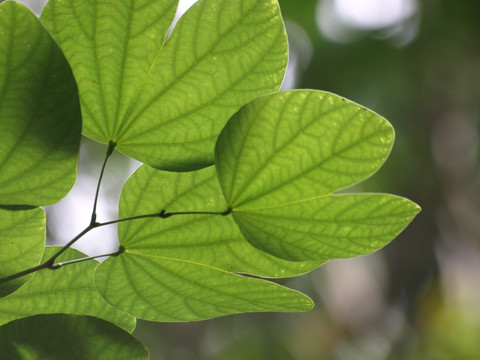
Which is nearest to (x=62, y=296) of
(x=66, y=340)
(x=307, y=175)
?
(x=66, y=340)

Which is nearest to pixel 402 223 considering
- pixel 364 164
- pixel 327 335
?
pixel 364 164

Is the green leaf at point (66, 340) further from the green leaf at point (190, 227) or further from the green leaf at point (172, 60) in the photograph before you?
the green leaf at point (172, 60)

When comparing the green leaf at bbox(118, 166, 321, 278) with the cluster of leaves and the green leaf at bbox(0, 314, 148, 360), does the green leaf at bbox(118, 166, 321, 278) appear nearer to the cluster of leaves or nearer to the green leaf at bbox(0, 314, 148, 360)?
the cluster of leaves

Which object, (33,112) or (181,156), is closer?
(33,112)

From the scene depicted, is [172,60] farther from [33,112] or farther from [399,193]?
[399,193]

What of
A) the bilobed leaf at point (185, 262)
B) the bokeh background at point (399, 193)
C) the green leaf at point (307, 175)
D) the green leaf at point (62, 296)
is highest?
the green leaf at point (307, 175)

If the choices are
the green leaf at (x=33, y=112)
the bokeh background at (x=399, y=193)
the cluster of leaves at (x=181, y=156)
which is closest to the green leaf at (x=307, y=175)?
the cluster of leaves at (x=181, y=156)

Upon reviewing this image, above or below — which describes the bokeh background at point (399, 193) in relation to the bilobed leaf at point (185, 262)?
below
